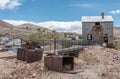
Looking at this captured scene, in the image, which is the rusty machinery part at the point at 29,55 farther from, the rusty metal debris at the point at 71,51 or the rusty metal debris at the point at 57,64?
the rusty metal debris at the point at 71,51

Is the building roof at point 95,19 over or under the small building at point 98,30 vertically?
over

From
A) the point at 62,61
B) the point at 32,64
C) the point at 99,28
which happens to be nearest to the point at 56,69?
the point at 62,61

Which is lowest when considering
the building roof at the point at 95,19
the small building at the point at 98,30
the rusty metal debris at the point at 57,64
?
the rusty metal debris at the point at 57,64

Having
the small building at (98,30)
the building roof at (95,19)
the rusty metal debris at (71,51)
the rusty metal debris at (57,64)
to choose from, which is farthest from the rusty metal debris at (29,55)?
the building roof at (95,19)

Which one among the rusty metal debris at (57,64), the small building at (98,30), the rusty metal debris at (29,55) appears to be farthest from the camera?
the small building at (98,30)

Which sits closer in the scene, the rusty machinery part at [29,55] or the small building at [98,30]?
the rusty machinery part at [29,55]

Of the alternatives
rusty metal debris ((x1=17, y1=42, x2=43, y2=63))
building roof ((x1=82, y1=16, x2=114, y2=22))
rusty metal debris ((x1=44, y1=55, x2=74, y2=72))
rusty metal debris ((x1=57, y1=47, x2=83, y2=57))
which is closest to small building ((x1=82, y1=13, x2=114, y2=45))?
building roof ((x1=82, y1=16, x2=114, y2=22))

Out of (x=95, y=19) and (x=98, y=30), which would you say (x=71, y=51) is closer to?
(x=98, y=30)

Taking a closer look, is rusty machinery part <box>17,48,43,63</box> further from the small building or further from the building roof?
the building roof

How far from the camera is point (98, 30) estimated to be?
61719mm

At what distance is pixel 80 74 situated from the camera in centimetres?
2492

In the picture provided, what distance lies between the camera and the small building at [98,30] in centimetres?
6131

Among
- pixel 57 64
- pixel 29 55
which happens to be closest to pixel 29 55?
pixel 29 55

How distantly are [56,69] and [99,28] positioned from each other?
3673cm
